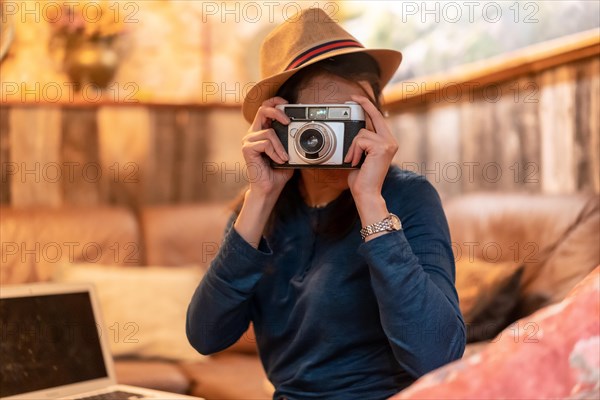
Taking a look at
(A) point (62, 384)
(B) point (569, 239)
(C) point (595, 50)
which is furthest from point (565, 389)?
(C) point (595, 50)

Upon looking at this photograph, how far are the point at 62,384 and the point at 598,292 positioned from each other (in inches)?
55.4

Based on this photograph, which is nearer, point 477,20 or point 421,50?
point 477,20

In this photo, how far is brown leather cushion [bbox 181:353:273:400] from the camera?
202cm

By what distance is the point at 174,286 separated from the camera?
2516 millimetres

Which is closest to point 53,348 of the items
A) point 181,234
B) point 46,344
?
point 46,344

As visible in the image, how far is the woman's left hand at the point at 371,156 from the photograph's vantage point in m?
1.22

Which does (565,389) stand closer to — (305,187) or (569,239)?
(305,187)

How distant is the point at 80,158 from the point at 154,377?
1.18m

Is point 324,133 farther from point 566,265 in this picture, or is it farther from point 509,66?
point 509,66

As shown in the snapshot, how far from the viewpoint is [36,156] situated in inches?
116

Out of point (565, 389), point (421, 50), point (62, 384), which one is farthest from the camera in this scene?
point (421, 50)

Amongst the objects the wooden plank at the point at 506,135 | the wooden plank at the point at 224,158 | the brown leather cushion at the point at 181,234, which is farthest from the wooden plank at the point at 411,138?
the brown leather cushion at the point at 181,234

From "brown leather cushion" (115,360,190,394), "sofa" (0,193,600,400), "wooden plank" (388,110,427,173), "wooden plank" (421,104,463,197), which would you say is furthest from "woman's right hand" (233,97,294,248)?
"wooden plank" (388,110,427,173)

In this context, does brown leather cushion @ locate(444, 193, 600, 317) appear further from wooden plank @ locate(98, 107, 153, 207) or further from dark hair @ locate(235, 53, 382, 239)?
wooden plank @ locate(98, 107, 153, 207)
